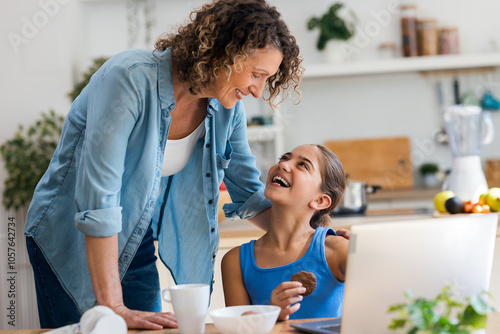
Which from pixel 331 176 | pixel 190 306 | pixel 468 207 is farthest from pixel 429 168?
pixel 190 306

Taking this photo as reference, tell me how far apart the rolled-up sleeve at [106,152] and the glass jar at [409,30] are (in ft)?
11.4

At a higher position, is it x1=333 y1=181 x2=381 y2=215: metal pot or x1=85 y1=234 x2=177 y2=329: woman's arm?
x1=85 y1=234 x2=177 y2=329: woman's arm

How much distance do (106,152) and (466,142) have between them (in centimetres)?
201

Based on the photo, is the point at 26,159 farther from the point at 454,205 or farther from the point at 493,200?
the point at 493,200

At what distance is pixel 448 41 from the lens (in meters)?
4.32

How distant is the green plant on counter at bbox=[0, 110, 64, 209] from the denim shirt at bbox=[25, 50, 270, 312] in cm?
180

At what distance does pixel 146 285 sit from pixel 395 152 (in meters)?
3.31

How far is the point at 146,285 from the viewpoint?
153cm

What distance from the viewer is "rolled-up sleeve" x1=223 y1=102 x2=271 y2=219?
5.15ft

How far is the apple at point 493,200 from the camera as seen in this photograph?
211 cm

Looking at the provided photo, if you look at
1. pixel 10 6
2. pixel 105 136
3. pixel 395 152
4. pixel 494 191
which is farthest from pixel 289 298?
pixel 395 152

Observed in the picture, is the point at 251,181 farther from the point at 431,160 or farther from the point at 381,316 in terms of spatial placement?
the point at 431,160

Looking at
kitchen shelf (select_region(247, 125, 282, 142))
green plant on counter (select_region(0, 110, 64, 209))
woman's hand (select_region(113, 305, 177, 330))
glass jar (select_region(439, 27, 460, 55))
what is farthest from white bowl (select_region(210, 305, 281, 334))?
glass jar (select_region(439, 27, 460, 55))

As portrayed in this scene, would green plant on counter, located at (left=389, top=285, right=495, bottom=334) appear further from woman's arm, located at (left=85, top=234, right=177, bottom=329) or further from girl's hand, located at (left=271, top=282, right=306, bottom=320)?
woman's arm, located at (left=85, top=234, right=177, bottom=329)
